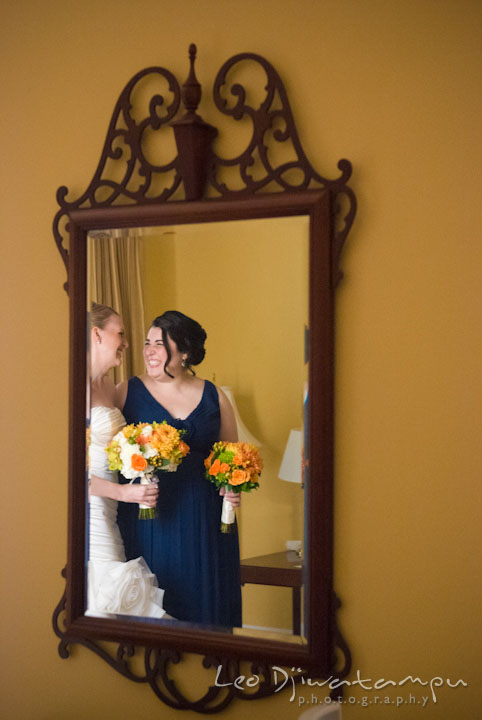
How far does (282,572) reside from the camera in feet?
6.42

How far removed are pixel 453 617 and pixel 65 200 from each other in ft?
5.05

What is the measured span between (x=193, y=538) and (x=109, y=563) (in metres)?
0.27

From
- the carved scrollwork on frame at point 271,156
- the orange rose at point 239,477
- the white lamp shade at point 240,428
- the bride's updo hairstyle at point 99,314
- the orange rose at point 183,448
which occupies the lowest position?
the orange rose at point 239,477

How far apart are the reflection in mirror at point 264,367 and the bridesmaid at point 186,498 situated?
4 cm

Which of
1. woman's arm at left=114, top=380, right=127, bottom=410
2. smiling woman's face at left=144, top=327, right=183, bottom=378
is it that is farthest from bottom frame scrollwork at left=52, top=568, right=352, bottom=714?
smiling woman's face at left=144, top=327, right=183, bottom=378

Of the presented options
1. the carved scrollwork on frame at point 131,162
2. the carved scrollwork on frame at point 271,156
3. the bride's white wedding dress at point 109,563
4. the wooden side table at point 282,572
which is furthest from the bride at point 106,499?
the carved scrollwork on frame at point 271,156

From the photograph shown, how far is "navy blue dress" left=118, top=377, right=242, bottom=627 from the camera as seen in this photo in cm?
201

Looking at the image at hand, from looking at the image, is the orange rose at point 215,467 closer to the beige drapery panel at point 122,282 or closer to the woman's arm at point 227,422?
the woman's arm at point 227,422

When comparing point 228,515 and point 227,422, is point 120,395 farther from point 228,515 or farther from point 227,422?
point 228,515

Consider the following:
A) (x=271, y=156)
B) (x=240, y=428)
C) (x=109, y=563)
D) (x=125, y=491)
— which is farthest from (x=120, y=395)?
(x=271, y=156)

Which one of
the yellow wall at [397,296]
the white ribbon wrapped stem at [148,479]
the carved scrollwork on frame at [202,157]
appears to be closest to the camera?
the yellow wall at [397,296]

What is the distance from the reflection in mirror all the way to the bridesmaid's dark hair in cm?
2

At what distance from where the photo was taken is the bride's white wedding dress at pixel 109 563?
208cm

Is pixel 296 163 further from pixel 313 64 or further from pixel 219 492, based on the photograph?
pixel 219 492
